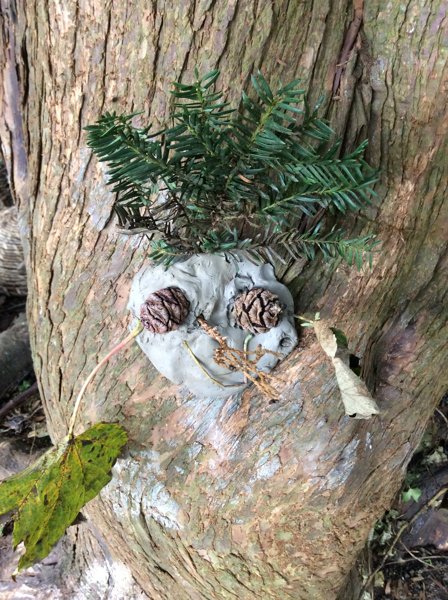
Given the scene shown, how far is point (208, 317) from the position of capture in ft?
3.50

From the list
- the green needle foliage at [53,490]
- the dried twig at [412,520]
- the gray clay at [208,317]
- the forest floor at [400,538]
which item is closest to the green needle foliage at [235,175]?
the gray clay at [208,317]

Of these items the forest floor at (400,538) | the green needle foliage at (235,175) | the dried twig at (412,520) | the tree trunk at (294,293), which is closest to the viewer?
the green needle foliage at (235,175)

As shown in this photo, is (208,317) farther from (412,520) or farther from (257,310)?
(412,520)

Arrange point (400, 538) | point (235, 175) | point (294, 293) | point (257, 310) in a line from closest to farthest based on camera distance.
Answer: point (235, 175)
point (257, 310)
point (294, 293)
point (400, 538)

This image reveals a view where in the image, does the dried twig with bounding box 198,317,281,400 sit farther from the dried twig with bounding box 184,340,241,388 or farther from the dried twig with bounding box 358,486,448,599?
the dried twig with bounding box 358,486,448,599

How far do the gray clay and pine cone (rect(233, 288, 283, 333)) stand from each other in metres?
0.03

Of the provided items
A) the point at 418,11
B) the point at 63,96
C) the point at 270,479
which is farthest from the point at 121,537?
the point at 418,11

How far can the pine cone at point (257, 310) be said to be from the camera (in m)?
1.04

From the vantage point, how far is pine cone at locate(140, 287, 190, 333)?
100 cm

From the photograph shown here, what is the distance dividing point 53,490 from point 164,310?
1.51 ft

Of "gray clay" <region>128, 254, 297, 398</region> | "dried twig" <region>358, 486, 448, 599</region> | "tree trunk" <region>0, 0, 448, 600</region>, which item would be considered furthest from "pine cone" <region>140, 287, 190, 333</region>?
"dried twig" <region>358, 486, 448, 599</region>

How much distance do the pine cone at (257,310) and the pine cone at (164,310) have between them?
0.11 m

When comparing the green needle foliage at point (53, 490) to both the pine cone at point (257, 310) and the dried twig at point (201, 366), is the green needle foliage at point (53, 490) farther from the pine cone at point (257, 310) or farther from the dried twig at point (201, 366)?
the pine cone at point (257, 310)

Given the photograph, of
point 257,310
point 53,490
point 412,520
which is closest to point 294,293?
point 257,310
